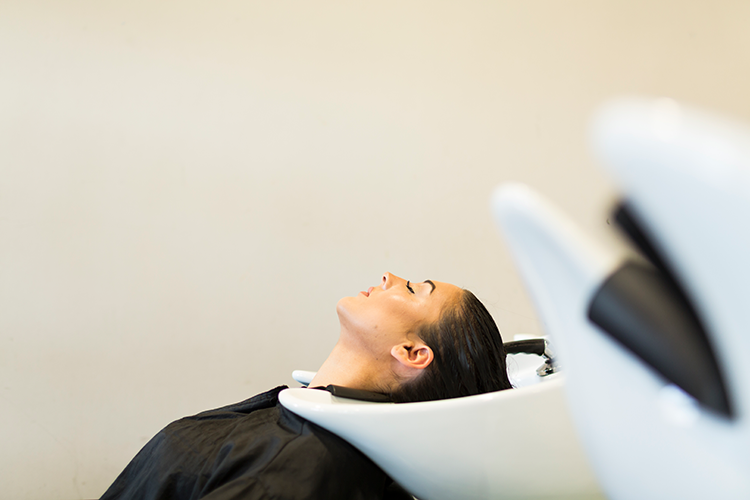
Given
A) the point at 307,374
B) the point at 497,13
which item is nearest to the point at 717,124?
the point at 307,374

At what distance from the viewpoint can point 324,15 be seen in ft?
5.56

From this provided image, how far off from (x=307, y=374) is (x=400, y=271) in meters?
0.58

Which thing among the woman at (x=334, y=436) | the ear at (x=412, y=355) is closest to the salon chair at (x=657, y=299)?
the woman at (x=334, y=436)

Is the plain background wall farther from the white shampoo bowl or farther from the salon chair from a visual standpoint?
the salon chair

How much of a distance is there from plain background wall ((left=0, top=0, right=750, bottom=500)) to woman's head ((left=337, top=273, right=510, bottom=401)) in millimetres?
582

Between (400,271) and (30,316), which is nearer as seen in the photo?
(30,316)

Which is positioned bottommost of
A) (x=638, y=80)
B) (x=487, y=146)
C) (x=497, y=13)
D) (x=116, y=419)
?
(x=116, y=419)

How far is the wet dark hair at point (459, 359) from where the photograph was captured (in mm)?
980

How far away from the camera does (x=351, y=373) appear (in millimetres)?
1000

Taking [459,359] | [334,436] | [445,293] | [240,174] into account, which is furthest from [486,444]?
[240,174]

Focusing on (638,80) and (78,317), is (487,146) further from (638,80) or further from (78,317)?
(78,317)

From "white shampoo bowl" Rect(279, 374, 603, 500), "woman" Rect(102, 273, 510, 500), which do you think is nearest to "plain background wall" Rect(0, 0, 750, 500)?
"woman" Rect(102, 273, 510, 500)

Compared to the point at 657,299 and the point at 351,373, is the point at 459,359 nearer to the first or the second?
the point at 351,373

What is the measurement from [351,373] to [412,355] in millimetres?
125
